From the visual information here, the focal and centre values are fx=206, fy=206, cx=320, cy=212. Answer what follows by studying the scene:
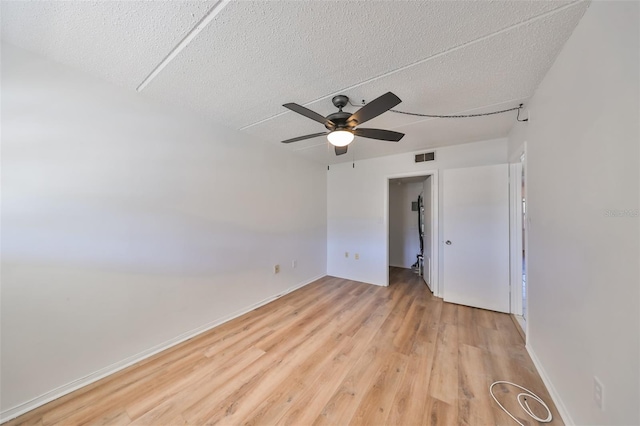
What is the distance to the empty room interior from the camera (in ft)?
3.51

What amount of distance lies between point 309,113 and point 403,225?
4.27 metres

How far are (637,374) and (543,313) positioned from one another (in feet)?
3.36

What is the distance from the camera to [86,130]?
1613 millimetres

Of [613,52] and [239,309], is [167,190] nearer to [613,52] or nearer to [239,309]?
[239,309]

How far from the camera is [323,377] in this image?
1648 mm

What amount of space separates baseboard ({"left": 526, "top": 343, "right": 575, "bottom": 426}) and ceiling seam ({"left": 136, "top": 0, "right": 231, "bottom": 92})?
3.05m

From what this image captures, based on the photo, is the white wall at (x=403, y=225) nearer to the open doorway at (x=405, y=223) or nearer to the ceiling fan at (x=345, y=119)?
the open doorway at (x=405, y=223)

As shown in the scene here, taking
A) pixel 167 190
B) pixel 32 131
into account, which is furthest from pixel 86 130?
pixel 167 190

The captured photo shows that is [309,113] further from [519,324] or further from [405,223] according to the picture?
[405,223]

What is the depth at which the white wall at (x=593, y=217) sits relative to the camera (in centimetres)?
83

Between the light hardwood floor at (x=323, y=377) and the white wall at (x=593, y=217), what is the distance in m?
0.50

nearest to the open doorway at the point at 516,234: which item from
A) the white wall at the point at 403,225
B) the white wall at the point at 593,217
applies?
the white wall at the point at 593,217

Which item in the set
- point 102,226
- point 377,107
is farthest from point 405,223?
point 102,226

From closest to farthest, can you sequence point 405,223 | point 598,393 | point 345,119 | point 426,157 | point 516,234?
point 598,393, point 345,119, point 516,234, point 426,157, point 405,223
